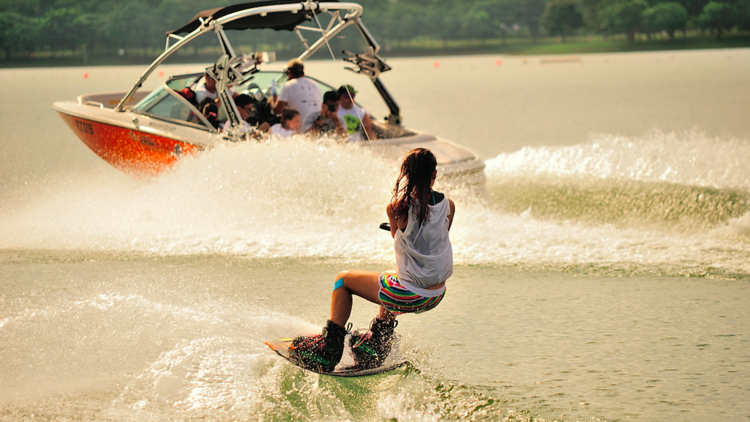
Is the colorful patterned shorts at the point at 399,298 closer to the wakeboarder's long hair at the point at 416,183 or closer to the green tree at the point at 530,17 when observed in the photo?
the wakeboarder's long hair at the point at 416,183

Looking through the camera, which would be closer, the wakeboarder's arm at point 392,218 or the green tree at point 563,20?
the wakeboarder's arm at point 392,218

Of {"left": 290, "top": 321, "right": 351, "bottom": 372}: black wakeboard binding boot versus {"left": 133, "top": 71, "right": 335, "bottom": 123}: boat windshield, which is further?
{"left": 133, "top": 71, "right": 335, "bottom": 123}: boat windshield

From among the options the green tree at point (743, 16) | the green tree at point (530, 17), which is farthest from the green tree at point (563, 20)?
the green tree at point (743, 16)

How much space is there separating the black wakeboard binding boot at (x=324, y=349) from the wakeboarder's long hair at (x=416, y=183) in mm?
693

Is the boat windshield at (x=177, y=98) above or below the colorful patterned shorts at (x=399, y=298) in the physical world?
above

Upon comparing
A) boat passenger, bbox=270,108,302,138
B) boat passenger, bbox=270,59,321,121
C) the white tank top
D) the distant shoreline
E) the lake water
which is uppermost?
the distant shoreline

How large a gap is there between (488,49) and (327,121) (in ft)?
410

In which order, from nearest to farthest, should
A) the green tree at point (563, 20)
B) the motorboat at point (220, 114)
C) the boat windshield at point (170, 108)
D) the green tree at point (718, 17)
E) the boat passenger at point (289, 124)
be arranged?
the motorboat at point (220, 114), the boat passenger at point (289, 124), the boat windshield at point (170, 108), the green tree at point (718, 17), the green tree at point (563, 20)

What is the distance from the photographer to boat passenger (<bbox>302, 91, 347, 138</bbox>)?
7.57 metres

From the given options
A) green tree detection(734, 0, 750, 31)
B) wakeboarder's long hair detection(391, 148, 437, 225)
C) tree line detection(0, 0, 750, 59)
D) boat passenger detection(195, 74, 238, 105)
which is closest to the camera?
wakeboarder's long hair detection(391, 148, 437, 225)

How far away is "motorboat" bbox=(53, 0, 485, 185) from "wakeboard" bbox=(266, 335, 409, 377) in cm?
321

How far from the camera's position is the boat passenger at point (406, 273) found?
335 centimetres

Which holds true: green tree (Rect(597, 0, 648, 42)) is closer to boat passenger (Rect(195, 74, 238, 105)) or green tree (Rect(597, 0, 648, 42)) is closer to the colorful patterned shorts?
boat passenger (Rect(195, 74, 238, 105))

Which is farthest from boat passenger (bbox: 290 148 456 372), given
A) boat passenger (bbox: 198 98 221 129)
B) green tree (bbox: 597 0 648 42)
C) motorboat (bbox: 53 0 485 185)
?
green tree (bbox: 597 0 648 42)
